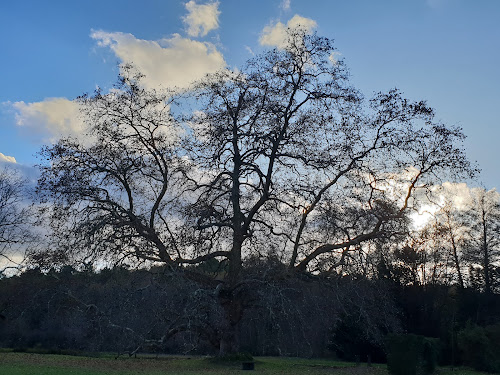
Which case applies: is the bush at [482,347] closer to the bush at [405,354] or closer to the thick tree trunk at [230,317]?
the bush at [405,354]

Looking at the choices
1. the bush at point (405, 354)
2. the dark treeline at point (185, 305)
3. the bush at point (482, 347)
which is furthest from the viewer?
the bush at point (482, 347)

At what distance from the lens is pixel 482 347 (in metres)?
21.0

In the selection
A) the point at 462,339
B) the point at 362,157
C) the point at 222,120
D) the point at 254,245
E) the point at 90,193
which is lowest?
the point at 462,339

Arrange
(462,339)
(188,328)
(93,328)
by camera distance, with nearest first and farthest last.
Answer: (188,328) < (93,328) < (462,339)

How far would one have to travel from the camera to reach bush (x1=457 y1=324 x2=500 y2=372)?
2078 centimetres

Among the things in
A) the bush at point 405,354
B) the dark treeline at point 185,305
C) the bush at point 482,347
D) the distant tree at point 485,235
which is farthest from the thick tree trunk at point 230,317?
the distant tree at point 485,235

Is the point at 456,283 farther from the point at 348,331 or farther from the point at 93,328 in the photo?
the point at 93,328

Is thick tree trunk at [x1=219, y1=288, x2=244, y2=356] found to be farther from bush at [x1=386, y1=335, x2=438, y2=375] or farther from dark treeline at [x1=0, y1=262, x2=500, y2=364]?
bush at [x1=386, y1=335, x2=438, y2=375]

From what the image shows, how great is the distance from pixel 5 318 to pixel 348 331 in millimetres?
20434

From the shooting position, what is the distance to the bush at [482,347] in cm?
2078

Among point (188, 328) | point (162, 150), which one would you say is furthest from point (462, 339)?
point (162, 150)

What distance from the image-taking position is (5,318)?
27.9m

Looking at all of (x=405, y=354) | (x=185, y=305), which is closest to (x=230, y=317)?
(x=185, y=305)

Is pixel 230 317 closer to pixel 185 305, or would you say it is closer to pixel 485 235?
pixel 185 305
